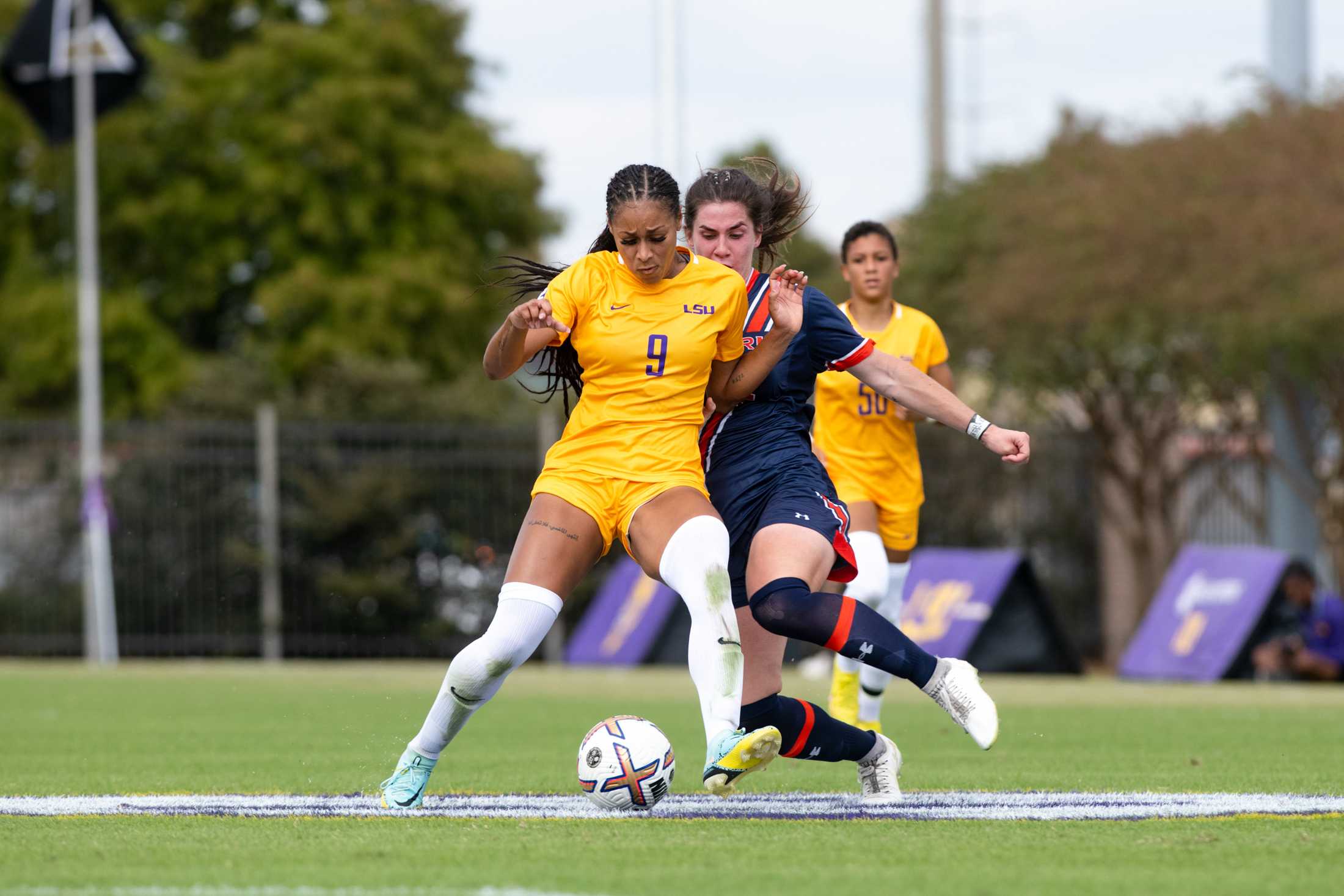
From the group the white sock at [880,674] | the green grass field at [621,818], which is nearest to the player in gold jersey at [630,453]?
the green grass field at [621,818]

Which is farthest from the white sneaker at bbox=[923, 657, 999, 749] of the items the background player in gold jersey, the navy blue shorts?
the background player in gold jersey

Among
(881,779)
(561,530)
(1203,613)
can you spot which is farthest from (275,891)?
(1203,613)

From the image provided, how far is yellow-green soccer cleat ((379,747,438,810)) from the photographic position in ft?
21.3

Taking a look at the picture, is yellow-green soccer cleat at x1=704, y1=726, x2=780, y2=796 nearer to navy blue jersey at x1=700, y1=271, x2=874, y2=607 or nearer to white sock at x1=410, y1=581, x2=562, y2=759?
white sock at x1=410, y1=581, x2=562, y2=759

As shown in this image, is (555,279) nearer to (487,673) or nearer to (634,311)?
(634,311)

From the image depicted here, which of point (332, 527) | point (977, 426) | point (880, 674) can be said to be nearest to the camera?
point (977, 426)

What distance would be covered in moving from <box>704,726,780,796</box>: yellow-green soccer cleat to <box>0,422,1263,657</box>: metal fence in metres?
16.0

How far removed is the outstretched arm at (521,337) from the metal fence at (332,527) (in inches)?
620

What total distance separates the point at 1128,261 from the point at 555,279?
15404 mm

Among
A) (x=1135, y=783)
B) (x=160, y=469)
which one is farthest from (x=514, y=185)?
(x=1135, y=783)

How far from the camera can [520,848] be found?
17.8ft

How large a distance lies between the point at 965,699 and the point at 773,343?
1.33m

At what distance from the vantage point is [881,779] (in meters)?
6.74

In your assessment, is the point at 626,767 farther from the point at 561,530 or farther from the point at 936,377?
the point at 936,377
